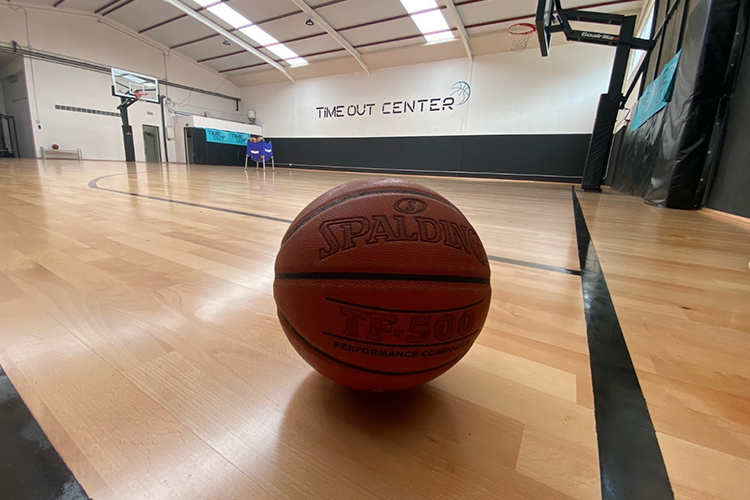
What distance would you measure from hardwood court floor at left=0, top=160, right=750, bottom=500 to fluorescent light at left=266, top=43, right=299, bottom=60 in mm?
11589

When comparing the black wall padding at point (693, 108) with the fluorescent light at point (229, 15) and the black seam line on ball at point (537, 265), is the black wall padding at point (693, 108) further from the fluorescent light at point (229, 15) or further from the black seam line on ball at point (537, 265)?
the fluorescent light at point (229, 15)

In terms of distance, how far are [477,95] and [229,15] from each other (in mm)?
7102

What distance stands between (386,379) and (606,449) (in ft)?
1.08

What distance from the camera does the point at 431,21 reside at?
8664 mm

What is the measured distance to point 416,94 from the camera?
10.6 metres

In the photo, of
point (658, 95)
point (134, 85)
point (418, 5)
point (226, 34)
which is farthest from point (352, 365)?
point (134, 85)

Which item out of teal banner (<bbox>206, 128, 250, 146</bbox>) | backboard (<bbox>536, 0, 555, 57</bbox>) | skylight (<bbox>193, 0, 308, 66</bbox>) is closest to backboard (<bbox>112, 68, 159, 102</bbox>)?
teal banner (<bbox>206, 128, 250, 146</bbox>)

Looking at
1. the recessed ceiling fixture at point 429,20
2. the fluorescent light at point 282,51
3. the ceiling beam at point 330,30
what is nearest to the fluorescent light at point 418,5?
the recessed ceiling fixture at point 429,20

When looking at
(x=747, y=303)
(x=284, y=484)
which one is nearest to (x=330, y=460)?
(x=284, y=484)

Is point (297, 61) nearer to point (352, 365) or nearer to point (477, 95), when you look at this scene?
point (477, 95)

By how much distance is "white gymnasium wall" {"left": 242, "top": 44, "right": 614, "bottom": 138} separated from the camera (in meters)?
8.47

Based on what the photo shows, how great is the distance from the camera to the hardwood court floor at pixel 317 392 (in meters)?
0.46

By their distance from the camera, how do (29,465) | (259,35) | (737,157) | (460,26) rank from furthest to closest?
(259,35) → (460,26) → (737,157) → (29,465)

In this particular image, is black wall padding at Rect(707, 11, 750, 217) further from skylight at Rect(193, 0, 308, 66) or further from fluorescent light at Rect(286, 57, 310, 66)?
fluorescent light at Rect(286, 57, 310, 66)
